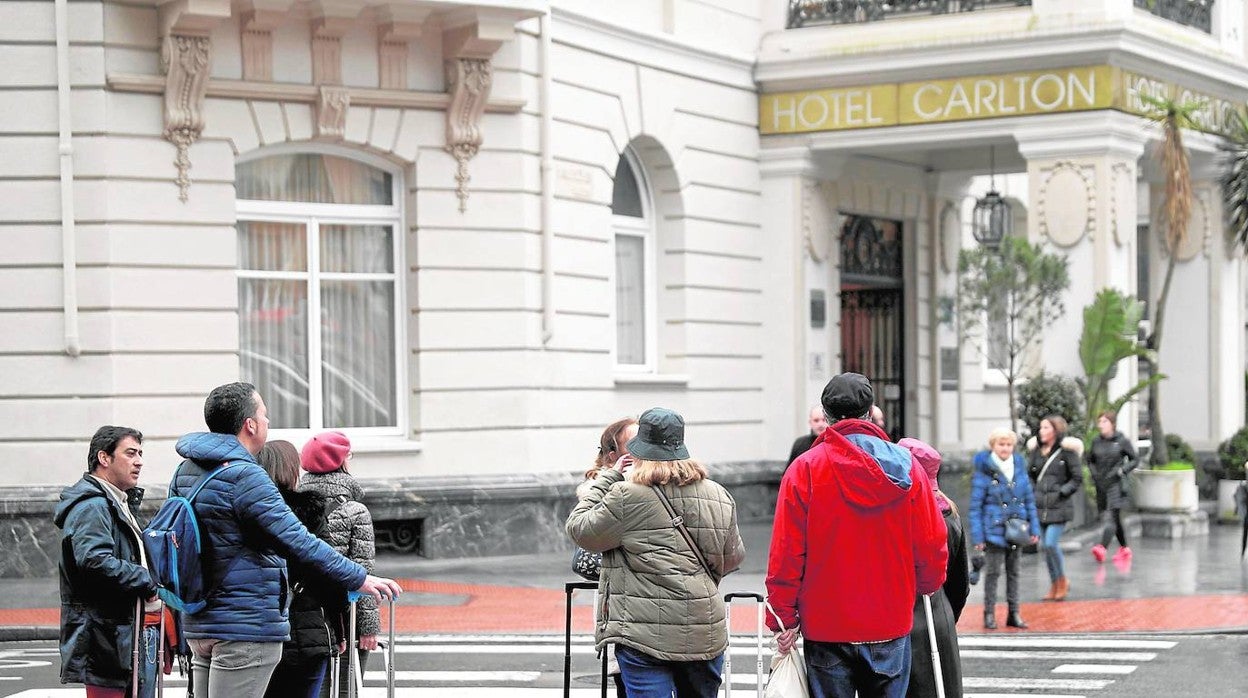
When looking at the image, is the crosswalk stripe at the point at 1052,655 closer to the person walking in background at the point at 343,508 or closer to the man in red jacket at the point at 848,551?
the person walking in background at the point at 343,508

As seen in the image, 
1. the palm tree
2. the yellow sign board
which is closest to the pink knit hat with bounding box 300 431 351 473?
the yellow sign board

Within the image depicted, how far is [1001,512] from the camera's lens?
1493cm

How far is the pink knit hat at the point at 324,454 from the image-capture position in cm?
866

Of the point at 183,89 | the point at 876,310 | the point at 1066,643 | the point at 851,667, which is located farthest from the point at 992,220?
the point at 851,667

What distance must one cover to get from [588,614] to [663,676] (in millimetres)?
8537

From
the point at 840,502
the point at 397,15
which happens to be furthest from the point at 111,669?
the point at 397,15

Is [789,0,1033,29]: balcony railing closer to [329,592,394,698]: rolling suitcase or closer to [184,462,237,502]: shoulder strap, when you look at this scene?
[329,592,394,698]: rolling suitcase

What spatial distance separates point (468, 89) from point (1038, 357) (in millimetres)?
8056

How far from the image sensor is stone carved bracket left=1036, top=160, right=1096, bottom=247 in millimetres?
21969

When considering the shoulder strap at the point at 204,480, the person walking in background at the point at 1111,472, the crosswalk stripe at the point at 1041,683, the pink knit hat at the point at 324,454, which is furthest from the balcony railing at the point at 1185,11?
the shoulder strap at the point at 204,480

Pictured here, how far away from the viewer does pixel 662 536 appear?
748 cm

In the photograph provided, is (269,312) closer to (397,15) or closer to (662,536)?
(397,15)

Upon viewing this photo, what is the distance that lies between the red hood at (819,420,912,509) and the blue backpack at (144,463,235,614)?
2.33 meters

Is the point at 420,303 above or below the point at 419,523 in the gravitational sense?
above
